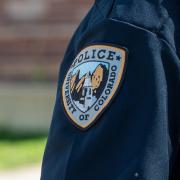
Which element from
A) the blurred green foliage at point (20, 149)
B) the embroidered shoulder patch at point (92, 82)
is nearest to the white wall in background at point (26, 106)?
the blurred green foliage at point (20, 149)

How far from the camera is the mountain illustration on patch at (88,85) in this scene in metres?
1.34

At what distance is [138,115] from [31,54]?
7487 mm

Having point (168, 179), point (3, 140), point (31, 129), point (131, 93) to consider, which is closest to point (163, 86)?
point (131, 93)

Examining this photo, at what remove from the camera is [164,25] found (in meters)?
1.33

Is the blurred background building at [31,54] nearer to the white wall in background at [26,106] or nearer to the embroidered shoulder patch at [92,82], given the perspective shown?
the white wall in background at [26,106]

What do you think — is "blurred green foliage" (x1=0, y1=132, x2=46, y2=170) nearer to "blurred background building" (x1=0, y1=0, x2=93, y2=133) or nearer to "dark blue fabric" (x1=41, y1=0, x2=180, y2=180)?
"blurred background building" (x1=0, y1=0, x2=93, y2=133)

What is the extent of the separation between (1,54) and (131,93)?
753cm

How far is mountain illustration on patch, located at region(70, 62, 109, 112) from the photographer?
134cm

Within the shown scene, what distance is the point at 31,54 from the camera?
8719mm

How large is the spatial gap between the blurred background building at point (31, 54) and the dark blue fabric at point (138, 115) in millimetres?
7089

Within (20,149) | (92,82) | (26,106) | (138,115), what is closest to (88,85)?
(92,82)

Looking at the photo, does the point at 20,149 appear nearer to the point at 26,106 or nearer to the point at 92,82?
the point at 26,106

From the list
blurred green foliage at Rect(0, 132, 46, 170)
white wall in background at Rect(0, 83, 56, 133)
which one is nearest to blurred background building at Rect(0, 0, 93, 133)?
white wall in background at Rect(0, 83, 56, 133)

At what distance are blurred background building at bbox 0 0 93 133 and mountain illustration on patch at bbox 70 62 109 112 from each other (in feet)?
23.1
